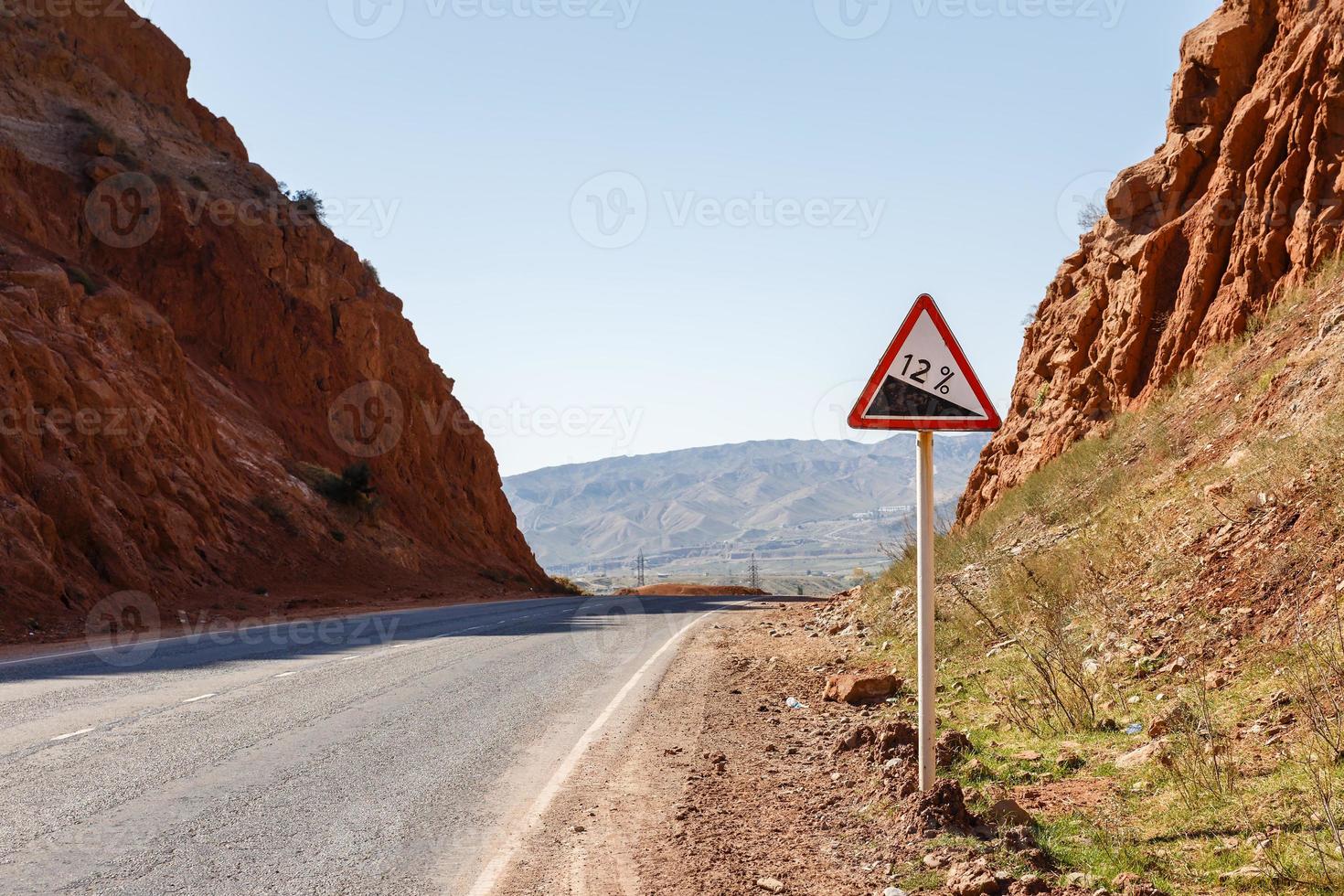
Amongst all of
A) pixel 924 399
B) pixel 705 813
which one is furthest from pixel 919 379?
pixel 705 813

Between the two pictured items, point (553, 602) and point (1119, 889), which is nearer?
point (1119, 889)

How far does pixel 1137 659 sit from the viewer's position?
8586 millimetres

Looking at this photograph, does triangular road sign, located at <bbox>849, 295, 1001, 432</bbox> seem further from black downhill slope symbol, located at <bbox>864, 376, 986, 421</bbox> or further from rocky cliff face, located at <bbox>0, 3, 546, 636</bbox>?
rocky cliff face, located at <bbox>0, 3, 546, 636</bbox>

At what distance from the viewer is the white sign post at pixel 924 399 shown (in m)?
6.14

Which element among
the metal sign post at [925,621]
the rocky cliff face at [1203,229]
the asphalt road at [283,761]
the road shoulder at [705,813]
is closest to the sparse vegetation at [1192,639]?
the metal sign post at [925,621]

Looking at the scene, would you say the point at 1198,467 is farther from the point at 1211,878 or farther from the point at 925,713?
the point at 1211,878

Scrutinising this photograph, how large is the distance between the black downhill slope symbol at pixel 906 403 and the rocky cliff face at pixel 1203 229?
11.7 meters

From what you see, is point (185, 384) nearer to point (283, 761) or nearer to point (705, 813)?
point (283, 761)

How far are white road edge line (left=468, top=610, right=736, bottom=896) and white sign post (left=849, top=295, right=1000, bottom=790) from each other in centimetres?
241

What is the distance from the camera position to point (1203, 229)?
17781mm

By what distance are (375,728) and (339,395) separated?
128 feet

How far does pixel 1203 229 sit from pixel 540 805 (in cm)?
1564

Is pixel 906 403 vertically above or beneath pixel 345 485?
beneath

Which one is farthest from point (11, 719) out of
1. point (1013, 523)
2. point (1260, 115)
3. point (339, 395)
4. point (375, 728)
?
point (339, 395)
